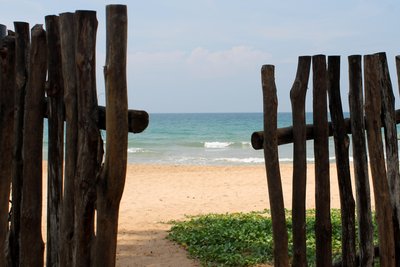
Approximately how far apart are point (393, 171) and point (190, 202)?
7.02m

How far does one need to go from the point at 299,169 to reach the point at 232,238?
123 inches

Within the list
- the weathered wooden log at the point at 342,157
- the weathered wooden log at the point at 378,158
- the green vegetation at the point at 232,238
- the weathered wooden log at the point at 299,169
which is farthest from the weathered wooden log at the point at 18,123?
the green vegetation at the point at 232,238

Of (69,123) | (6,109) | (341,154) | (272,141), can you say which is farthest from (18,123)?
(341,154)

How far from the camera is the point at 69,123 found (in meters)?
3.11

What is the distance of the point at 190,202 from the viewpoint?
431 inches

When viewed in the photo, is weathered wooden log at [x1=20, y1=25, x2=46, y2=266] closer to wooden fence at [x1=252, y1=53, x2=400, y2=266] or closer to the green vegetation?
wooden fence at [x1=252, y1=53, x2=400, y2=266]

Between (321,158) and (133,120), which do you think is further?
(321,158)

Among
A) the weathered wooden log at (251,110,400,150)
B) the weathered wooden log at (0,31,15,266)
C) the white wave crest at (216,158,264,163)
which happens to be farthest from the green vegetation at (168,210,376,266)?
the white wave crest at (216,158,264,163)

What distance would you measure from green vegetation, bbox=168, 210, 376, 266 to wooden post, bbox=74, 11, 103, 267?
2.92 metres

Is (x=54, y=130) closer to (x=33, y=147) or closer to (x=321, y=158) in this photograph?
(x=33, y=147)

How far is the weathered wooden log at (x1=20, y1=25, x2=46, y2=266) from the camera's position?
10.7 feet

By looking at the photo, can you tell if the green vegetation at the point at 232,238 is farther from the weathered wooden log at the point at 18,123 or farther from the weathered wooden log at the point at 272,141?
the weathered wooden log at the point at 18,123

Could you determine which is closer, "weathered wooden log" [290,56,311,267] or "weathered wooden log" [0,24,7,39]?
"weathered wooden log" [0,24,7,39]

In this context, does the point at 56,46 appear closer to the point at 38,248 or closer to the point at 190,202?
the point at 38,248
